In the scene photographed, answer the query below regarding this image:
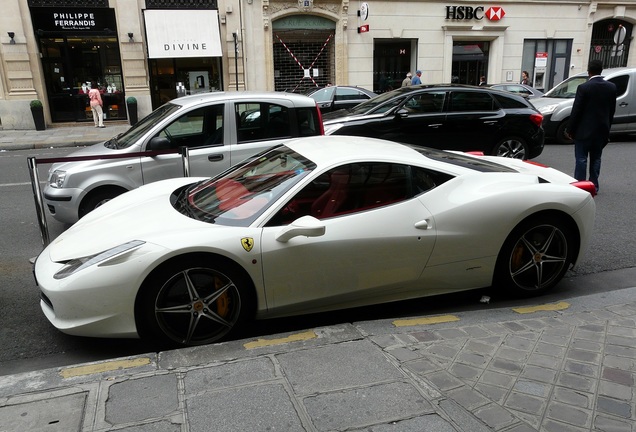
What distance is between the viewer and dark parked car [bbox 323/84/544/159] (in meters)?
9.04

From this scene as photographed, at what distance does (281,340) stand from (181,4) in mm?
19020

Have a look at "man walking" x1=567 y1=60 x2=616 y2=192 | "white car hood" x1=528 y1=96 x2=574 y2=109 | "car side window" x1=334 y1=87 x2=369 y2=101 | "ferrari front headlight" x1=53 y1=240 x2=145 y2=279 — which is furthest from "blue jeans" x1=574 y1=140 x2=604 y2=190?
"car side window" x1=334 y1=87 x2=369 y2=101

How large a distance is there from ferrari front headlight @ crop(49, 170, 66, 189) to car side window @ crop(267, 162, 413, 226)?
361 cm

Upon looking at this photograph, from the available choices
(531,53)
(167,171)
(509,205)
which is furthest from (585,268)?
(531,53)

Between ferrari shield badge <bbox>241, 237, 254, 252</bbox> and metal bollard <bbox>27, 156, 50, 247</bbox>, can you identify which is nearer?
ferrari shield badge <bbox>241, 237, 254, 252</bbox>

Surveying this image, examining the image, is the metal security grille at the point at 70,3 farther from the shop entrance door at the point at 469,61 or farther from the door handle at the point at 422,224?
the door handle at the point at 422,224

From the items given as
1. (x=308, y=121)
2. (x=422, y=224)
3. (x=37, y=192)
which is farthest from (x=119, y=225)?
(x=308, y=121)

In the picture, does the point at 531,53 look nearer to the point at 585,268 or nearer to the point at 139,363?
the point at 585,268

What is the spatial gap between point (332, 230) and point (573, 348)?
66.2 inches

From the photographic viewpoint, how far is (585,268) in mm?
4984

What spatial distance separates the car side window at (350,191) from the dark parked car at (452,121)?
5.14 metres

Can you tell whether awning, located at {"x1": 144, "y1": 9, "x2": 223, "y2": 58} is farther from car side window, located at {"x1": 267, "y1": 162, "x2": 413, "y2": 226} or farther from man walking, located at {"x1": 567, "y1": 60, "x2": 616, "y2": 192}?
car side window, located at {"x1": 267, "y1": 162, "x2": 413, "y2": 226}

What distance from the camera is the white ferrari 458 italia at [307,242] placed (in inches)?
129

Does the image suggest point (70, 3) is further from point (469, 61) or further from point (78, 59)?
point (469, 61)
